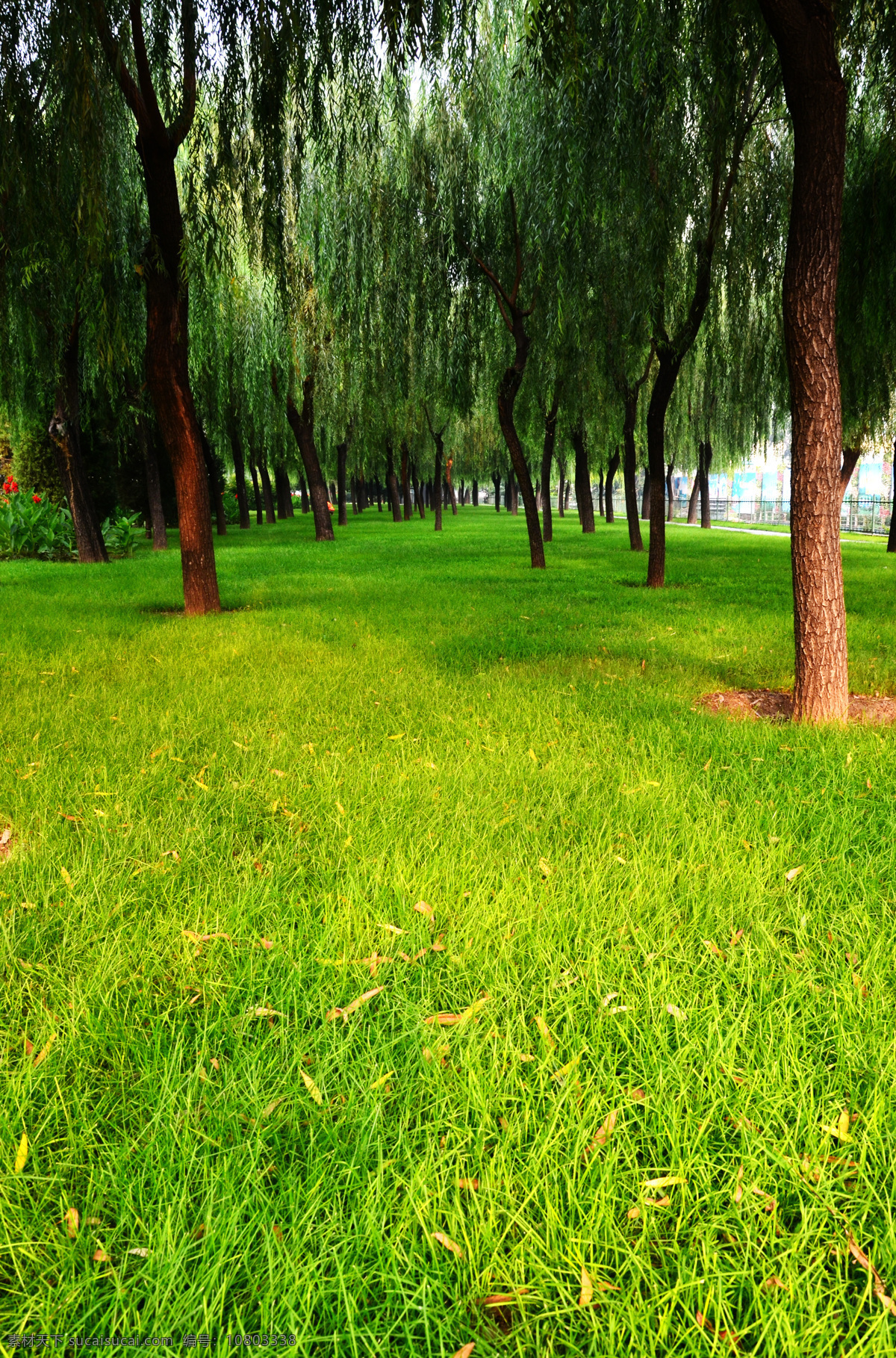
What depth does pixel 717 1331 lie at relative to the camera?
1201 millimetres

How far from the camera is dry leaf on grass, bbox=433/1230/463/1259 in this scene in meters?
1.32

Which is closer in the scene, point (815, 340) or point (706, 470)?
point (815, 340)

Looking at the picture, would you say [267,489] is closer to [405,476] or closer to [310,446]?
[405,476]

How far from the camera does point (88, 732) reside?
441cm

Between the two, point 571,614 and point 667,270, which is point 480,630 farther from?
point 667,270

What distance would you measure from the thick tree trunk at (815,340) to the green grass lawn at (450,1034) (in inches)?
20.5

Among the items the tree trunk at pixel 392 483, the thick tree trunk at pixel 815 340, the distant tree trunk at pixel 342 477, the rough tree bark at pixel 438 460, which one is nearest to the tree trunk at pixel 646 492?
the rough tree bark at pixel 438 460

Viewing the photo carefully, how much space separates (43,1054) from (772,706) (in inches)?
180

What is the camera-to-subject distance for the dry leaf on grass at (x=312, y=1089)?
168 centimetres

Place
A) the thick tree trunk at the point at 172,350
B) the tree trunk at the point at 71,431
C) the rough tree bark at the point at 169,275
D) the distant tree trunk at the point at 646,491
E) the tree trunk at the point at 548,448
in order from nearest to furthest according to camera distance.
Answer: the rough tree bark at the point at 169,275
the thick tree trunk at the point at 172,350
the tree trunk at the point at 71,431
the tree trunk at the point at 548,448
the distant tree trunk at the point at 646,491

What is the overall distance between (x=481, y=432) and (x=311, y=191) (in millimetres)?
20567

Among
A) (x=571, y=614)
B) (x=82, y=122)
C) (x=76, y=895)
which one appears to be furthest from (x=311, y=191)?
(x=76, y=895)

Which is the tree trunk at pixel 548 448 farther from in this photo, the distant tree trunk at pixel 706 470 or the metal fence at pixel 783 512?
the metal fence at pixel 783 512

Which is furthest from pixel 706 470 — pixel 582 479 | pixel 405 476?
pixel 405 476
